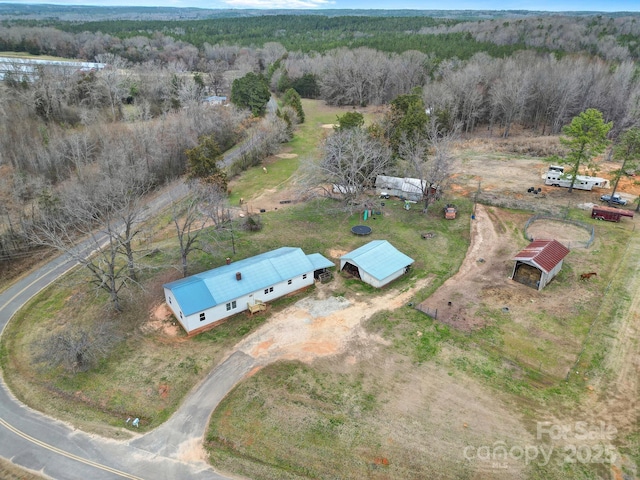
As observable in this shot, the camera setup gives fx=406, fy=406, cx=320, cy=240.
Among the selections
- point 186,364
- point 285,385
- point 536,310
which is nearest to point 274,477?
point 285,385

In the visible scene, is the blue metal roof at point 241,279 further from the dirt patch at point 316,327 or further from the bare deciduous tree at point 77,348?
the bare deciduous tree at point 77,348

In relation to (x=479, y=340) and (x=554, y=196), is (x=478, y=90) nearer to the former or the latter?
(x=554, y=196)

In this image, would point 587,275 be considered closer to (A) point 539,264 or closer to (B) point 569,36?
(A) point 539,264

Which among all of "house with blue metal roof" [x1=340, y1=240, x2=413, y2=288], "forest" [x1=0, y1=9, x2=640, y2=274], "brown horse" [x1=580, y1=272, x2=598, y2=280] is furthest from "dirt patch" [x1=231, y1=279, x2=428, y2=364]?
"forest" [x1=0, y1=9, x2=640, y2=274]

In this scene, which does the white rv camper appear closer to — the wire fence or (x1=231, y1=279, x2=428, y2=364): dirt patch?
the wire fence

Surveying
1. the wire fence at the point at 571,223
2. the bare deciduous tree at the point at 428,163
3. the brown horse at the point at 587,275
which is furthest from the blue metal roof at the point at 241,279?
the wire fence at the point at 571,223

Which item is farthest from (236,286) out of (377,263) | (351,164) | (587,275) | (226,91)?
(226,91)
